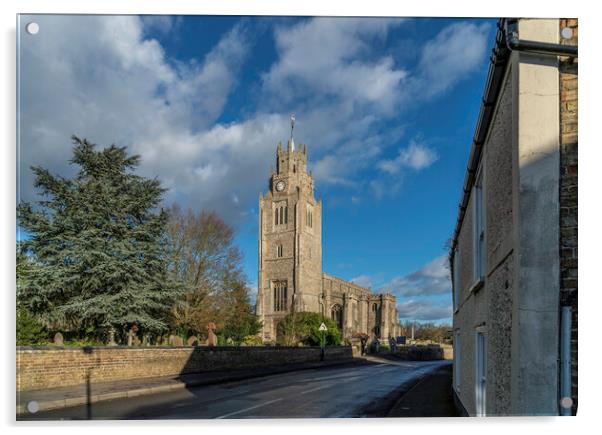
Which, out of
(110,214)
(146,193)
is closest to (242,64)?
(110,214)

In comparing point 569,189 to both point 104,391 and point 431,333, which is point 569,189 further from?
point 431,333

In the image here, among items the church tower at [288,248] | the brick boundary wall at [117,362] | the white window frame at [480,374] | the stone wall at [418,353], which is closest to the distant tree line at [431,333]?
the stone wall at [418,353]

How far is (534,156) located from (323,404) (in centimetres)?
756

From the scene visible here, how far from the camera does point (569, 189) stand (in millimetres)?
4957

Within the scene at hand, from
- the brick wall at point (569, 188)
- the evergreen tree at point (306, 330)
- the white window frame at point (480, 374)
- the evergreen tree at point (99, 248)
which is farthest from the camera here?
the evergreen tree at point (306, 330)

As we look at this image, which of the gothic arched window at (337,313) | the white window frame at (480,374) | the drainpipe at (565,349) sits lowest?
the gothic arched window at (337,313)

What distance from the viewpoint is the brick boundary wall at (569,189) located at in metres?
4.85

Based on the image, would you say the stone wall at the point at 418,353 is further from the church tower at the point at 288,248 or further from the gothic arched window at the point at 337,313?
→ the gothic arched window at the point at 337,313

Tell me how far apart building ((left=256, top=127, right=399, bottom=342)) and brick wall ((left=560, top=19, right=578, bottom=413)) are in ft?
184

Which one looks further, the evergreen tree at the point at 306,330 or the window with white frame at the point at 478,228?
the evergreen tree at the point at 306,330

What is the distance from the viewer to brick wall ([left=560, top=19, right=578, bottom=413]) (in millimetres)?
4844

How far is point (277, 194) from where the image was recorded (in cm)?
6688

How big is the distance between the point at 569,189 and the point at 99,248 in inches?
436

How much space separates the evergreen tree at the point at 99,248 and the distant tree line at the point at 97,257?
0.02 metres
